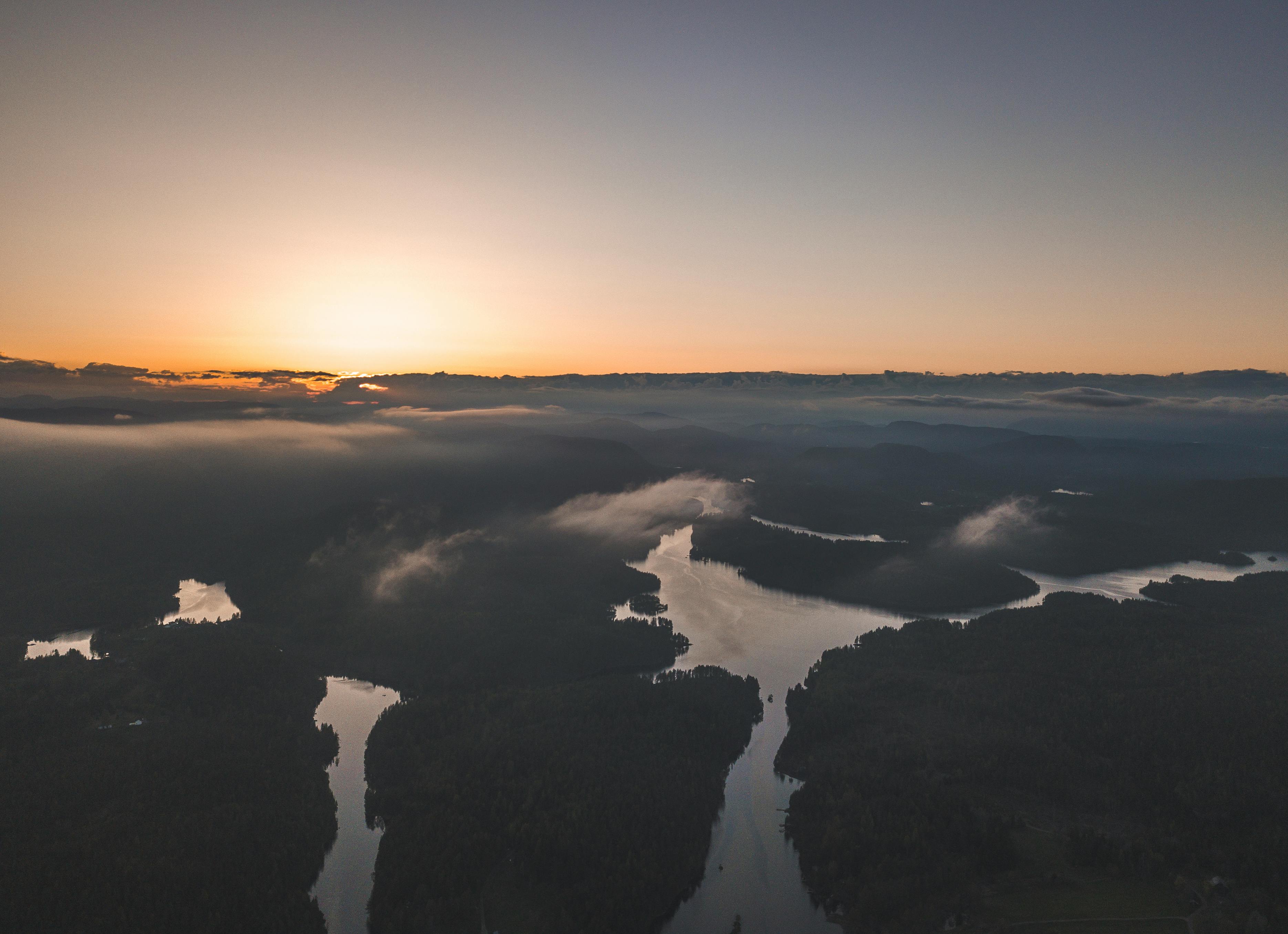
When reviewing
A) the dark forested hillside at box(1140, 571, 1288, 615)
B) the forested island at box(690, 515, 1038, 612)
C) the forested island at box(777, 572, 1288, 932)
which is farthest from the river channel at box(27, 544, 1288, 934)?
the dark forested hillside at box(1140, 571, 1288, 615)

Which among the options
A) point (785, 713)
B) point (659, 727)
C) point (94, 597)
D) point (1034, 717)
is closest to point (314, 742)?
point (659, 727)

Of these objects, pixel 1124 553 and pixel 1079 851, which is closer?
pixel 1079 851

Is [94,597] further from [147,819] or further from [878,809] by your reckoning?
[878,809]

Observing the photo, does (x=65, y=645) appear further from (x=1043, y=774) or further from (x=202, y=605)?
(x=1043, y=774)

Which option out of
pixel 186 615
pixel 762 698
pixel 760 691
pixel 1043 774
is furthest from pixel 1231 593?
pixel 186 615

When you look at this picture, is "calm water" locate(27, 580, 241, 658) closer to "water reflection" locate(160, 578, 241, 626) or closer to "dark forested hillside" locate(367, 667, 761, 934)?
"water reflection" locate(160, 578, 241, 626)

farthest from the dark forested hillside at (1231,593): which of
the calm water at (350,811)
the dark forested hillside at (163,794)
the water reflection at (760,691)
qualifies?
the dark forested hillside at (163,794)

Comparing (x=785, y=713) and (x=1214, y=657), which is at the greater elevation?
(x=1214, y=657)
